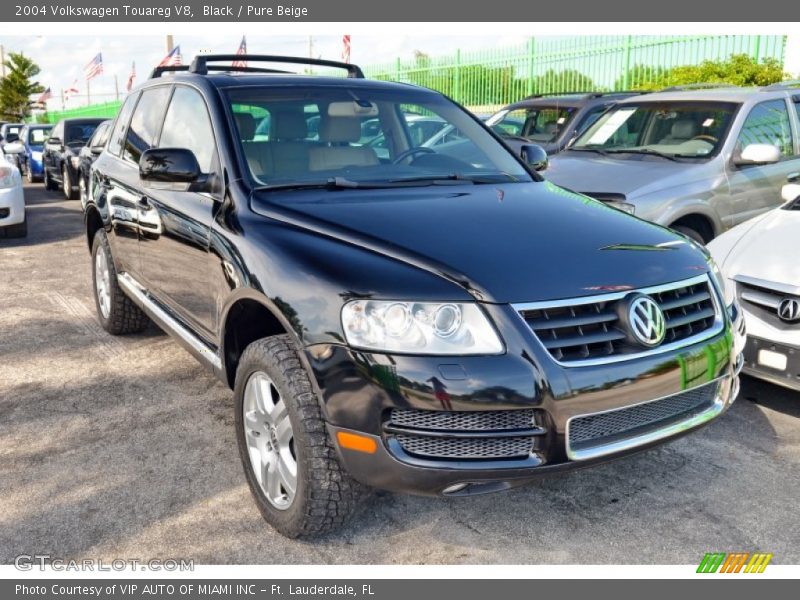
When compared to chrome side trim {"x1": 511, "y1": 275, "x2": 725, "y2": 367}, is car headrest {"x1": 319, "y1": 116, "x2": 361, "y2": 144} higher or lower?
higher

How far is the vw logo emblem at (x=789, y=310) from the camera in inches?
155

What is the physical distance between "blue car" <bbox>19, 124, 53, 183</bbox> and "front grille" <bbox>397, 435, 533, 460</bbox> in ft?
58.5

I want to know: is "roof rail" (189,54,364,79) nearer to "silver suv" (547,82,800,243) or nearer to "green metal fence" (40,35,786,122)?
"silver suv" (547,82,800,243)

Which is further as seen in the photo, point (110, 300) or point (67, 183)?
point (67, 183)

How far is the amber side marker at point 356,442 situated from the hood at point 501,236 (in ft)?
1.96

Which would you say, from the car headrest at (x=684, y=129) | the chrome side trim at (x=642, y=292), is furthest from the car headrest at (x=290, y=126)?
the car headrest at (x=684, y=129)

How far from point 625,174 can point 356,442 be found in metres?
4.29

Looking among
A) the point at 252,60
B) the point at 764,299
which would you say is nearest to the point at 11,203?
the point at 252,60

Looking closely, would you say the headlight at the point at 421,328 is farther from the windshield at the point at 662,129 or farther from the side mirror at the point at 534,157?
the windshield at the point at 662,129

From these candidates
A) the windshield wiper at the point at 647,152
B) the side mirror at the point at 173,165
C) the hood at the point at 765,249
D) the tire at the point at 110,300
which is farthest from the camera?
the windshield wiper at the point at 647,152

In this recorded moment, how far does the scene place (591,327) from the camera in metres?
2.66

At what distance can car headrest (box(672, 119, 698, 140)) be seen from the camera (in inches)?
262

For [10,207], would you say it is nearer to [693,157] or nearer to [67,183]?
[67,183]

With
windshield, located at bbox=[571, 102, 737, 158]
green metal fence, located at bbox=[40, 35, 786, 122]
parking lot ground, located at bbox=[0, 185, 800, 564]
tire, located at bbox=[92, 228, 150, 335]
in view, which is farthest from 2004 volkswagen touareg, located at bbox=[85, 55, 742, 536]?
green metal fence, located at bbox=[40, 35, 786, 122]
